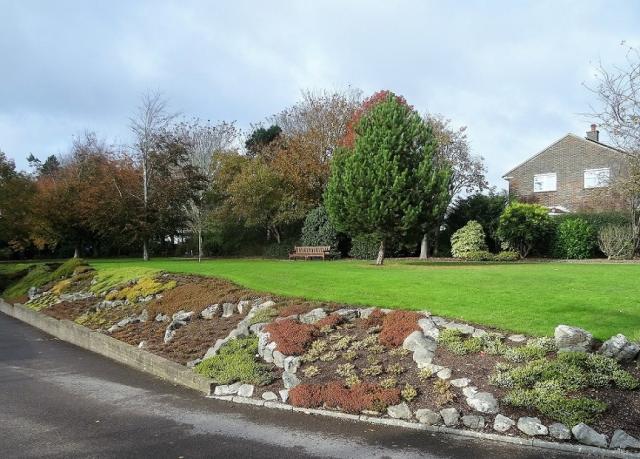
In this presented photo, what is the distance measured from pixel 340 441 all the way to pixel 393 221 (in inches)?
571

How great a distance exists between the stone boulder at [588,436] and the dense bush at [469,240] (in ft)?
72.7

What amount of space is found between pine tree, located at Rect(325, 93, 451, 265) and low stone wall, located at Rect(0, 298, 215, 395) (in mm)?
10760

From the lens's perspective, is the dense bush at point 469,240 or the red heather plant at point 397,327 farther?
the dense bush at point 469,240

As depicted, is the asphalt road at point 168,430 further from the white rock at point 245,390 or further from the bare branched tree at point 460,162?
the bare branched tree at point 460,162

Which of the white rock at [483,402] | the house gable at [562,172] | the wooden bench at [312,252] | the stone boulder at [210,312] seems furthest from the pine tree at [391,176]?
the house gable at [562,172]

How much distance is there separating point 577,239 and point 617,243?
213cm

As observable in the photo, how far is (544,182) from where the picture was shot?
36500 mm

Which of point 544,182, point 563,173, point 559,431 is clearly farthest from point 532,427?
point 544,182

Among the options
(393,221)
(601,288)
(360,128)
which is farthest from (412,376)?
(360,128)

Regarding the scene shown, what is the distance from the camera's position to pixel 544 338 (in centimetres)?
694

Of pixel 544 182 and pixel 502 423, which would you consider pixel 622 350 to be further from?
pixel 544 182

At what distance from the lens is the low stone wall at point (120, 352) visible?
7.88 m

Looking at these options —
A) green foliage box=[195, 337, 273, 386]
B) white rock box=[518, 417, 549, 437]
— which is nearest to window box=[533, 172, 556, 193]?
green foliage box=[195, 337, 273, 386]

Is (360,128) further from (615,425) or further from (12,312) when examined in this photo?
(615,425)
